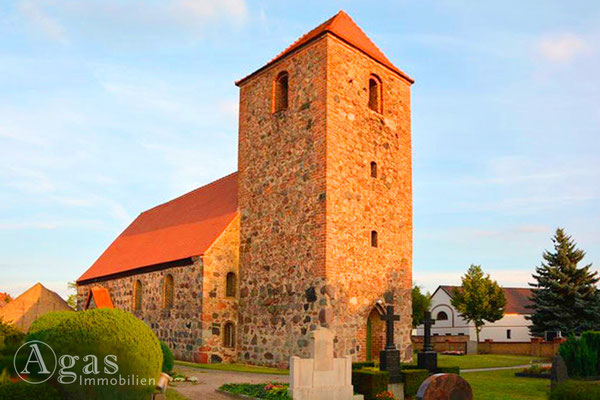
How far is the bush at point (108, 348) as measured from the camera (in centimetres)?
972

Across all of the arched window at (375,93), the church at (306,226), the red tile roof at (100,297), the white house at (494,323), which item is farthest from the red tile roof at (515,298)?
the red tile roof at (100,297)

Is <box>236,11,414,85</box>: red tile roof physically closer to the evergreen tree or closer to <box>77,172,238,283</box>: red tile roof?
<box>77,172,238,283</box>: red tile roof

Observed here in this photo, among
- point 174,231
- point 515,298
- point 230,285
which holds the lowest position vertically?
point 515,298

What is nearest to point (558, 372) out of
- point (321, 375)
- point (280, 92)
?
point (321, 375)

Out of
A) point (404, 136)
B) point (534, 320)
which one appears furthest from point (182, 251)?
point (534, 320)

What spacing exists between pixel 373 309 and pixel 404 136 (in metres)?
7.72

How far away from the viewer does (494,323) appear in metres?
54.2

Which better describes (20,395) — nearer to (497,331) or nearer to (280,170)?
(280,170)

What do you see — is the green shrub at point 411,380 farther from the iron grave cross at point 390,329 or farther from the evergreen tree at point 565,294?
the evergreen tree at point 565,294

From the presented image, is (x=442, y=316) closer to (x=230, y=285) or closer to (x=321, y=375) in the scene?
(x=230, y=285)

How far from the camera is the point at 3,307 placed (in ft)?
103

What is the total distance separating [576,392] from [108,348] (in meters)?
10.0

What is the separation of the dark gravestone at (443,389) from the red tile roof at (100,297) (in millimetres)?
21360

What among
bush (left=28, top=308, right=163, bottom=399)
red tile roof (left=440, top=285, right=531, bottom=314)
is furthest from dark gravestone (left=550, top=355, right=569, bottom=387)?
red tile roof (left=440, top=285, right=531, bottom=314)
